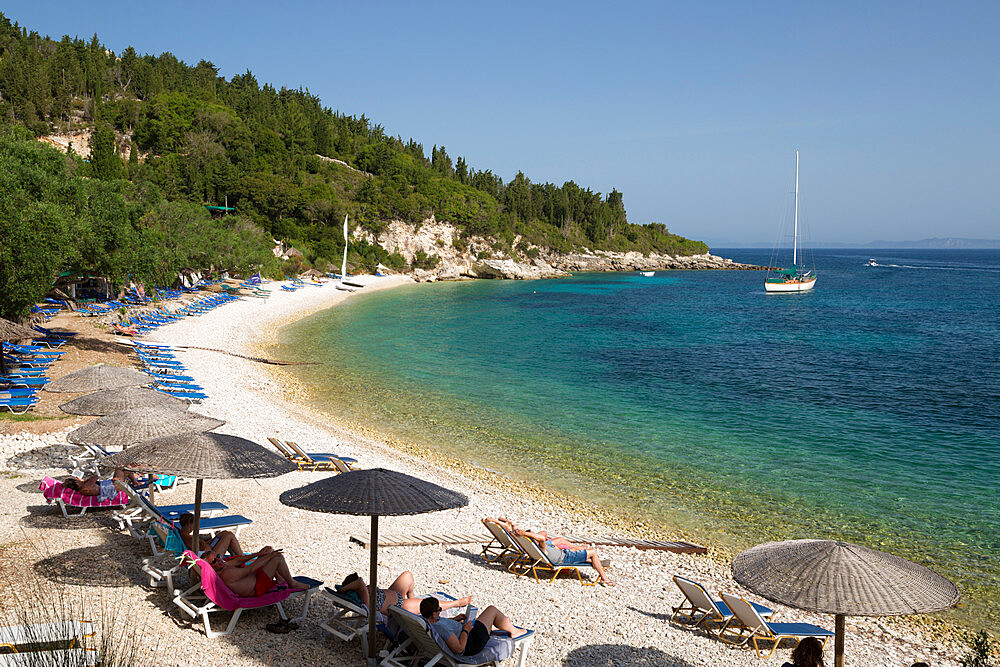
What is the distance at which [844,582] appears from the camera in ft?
17.7

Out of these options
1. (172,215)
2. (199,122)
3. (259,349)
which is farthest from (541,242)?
(259,349)

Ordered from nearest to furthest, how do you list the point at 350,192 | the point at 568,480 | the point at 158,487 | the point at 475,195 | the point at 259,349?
the point at 158,487 → the point at 568,480 → the point at 259,349 → the point at 350,192 → the point at 475,195

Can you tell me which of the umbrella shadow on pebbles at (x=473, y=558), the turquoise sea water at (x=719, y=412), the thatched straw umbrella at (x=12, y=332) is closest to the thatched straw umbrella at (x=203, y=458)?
the umbrella shadow on pebbles at (x=473, y=558)

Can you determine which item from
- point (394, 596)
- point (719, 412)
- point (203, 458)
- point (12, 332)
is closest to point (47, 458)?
point (12, 332)

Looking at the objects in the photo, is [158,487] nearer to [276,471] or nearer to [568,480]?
[276,471]

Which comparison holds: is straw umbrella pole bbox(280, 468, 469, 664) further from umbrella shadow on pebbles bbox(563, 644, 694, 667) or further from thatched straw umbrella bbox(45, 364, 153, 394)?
thatched straw umbrella bbox(45, 364, 153, 394)

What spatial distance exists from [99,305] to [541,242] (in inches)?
3813

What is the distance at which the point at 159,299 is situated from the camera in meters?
42.1

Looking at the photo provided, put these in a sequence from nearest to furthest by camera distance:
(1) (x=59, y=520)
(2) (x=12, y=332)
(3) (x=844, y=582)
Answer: (3) (x=844, y=582), (1) (x=59, y=520), (2) (x=12, y=332)

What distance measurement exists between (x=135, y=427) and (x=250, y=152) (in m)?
96.1

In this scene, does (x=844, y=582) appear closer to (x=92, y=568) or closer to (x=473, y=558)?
(x=473, y=558)

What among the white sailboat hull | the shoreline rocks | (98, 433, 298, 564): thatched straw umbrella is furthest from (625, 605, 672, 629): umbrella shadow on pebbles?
the white sailboat hull

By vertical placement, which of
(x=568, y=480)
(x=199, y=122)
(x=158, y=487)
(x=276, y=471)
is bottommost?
(x=568, y=480)

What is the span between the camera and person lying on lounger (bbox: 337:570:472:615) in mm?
7039
